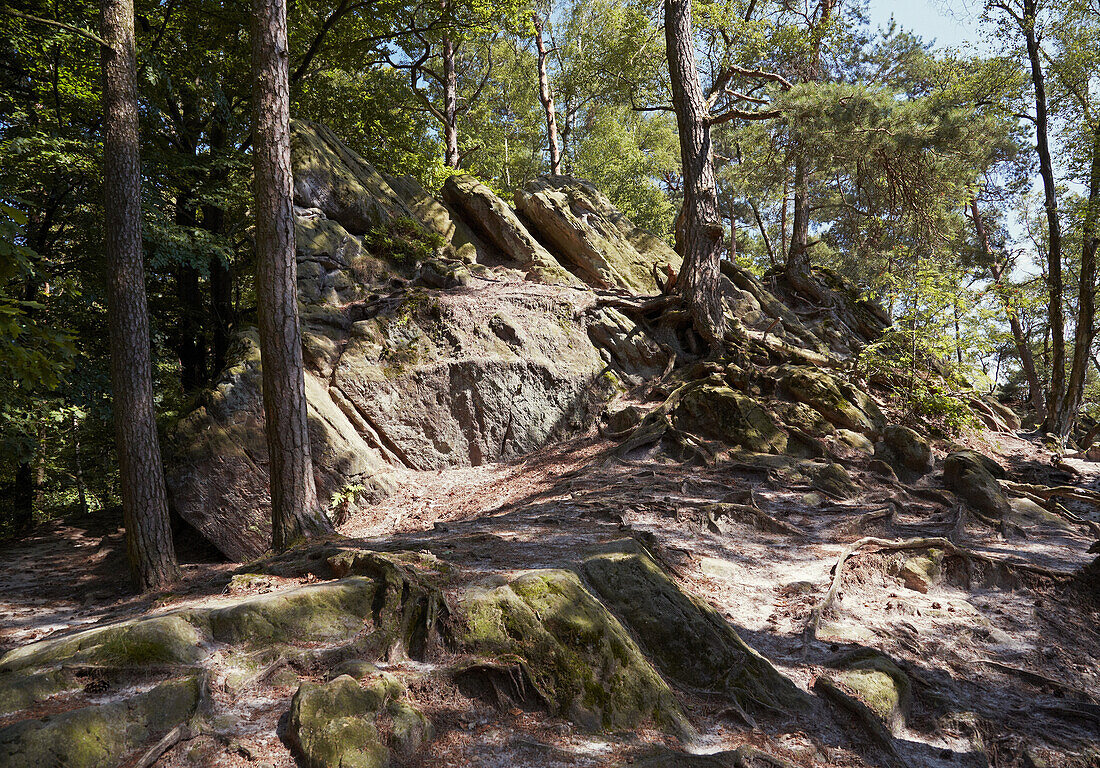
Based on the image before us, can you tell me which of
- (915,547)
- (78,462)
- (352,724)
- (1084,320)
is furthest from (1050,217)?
(78,462)

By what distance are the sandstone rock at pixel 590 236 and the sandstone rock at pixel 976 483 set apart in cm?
783

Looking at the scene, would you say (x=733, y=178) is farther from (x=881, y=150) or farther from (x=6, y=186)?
(x=6, y=186)

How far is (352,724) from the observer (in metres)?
2.48

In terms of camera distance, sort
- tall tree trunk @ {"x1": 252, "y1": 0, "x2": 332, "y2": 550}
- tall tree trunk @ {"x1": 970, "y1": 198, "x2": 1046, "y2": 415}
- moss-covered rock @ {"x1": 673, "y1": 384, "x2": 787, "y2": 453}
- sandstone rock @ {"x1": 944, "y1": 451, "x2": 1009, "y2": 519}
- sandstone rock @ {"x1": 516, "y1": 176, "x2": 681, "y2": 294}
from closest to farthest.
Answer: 1. tall tree trunk @ {"x1": 252, "y1": 0, "x2": 332, "y2": 550}
2. sandstone rock @ {"x1": 944, "y1": 451, "x2": 1009, "y2": 519}
3. moss-covered rock @ {"x1": 673, "y1": 384, "x2": 787, "y2": 453}
4. sandstone rock @ {"x1": 516, "y1": 176, "x2": 681, "y2": 294}
5. tall tree trunk @ {"x1": 970, "y1": 198, "x2": 1046, "y2": 415}

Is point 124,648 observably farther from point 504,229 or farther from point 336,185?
point 504,229

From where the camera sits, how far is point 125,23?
7.12 meters

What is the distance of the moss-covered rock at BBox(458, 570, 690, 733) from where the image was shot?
307 cm

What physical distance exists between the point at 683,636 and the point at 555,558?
48.1 inches

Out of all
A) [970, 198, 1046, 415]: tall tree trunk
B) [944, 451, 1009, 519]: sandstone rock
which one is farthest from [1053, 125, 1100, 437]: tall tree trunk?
[944, 451, 1009, 519]: sandstone rock

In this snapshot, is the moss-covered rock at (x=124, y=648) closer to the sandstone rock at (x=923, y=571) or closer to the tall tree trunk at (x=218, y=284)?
the sandstone rock at (x=923, y=571)

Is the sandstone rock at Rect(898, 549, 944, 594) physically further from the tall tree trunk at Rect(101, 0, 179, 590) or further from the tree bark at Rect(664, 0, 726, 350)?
the tall tree trunk at Rect(101, 0, 179, 590)

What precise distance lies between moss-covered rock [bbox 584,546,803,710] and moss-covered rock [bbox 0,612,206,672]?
2359 mm

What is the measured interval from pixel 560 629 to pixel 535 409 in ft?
23.1

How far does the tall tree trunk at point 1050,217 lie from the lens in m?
12.8
